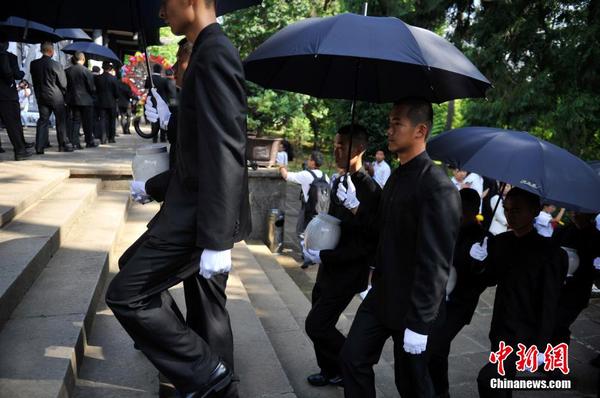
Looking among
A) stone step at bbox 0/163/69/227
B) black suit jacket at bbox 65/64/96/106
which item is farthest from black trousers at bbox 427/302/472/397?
black suit jacket at bbox 65/64/96/106

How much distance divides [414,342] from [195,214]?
4.12 ft

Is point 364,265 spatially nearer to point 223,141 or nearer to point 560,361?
point 223,141

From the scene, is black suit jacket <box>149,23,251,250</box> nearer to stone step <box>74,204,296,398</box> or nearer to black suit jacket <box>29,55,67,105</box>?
stone step <box>74,204,296,398</box>

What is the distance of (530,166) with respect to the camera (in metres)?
2.89

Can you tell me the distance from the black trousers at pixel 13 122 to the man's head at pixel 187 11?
560cm

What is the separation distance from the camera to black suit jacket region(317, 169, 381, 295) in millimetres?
3332

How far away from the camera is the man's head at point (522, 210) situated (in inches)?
127

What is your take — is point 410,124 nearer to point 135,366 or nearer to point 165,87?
→ point 135,366

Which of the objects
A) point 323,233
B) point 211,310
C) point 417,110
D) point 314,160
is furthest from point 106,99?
point 417,110

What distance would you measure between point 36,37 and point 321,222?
22.6 ft

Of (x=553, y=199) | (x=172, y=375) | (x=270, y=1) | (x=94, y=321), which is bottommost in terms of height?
(x=94, y=321)

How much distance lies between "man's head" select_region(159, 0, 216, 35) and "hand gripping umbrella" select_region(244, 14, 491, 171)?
2.52 feet

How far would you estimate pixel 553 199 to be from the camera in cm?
277

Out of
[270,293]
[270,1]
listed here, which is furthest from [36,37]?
[270,1]
